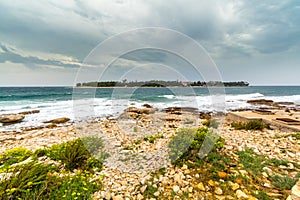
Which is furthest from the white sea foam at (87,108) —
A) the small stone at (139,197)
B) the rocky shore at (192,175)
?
the small stone at (139,197)

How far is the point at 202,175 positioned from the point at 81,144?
275cm

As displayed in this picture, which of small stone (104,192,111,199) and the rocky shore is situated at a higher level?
the rocky shore

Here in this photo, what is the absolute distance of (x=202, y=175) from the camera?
309 cm

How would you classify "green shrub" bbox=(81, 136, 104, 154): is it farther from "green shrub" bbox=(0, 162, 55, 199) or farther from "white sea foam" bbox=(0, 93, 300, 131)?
"white sea foam" bbox=(0, 93, 300, 131)

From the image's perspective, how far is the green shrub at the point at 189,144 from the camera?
3.58 meters

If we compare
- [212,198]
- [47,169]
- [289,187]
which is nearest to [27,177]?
[47,169]

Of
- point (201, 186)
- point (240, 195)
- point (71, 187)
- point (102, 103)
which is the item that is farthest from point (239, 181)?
point (102, 103)

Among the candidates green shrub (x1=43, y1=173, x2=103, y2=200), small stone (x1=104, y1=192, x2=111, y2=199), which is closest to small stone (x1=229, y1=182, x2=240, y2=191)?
small stone (x1=104, y1=192, x2=111, y2=199)

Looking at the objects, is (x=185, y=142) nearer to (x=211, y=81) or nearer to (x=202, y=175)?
(x=202, y=175)

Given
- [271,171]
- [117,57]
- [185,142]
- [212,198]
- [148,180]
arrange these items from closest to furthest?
[212,198] → [148,180] → [271,171] → [185,142] → [117,57]

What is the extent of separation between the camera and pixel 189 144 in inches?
148

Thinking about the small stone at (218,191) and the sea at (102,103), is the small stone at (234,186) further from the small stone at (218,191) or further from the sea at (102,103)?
the sea at (102,103)

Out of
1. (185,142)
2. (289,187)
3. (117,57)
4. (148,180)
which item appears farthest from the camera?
(117,57)

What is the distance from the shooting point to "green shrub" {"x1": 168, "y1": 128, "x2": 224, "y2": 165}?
3.58 metres
